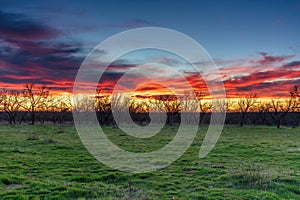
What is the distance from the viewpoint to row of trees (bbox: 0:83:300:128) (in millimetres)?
77375

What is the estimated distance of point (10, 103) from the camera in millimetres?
79625

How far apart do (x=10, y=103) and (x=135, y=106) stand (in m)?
41.8

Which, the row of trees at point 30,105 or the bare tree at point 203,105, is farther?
the bare tree at point 203,105

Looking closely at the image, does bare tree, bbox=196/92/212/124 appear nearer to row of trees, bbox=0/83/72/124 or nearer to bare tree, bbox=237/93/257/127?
bare tree, bbox=237/93/257/127

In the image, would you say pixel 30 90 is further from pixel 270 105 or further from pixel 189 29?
pixel 270 105

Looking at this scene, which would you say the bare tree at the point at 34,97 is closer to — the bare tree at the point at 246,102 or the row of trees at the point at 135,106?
the row of trees at the point at 135,106

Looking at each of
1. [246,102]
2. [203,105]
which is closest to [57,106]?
[203,105]

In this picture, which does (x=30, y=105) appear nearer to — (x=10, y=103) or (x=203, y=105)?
(x=10, y=103)

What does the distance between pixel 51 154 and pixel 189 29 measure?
2403 cm

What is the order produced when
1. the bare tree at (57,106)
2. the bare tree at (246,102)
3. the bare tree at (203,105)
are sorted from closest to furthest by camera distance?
the bare tree at (246,102), the bare tree at (57,106), the bare tree at (203,105)

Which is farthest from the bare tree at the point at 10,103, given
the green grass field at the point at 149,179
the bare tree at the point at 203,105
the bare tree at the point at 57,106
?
the green grass field at the point at 149,179

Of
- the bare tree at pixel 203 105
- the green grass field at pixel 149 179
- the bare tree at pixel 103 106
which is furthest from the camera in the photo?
the bare tree at pixel 203 105

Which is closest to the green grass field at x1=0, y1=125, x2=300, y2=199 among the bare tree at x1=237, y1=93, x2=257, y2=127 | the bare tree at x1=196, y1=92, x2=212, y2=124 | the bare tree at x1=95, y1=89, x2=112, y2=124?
the bare tree at x1=95, y1=89, x2=112, y2=124

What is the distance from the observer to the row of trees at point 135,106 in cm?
7738
